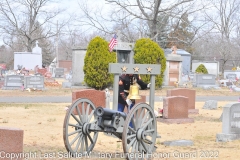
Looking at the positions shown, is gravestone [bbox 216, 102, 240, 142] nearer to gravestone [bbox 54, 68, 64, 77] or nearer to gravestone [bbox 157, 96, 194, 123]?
gravestone [bbox 157, 96, 194, 123]

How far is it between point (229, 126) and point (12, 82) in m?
18.1

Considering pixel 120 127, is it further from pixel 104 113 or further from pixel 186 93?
pixel 186 93

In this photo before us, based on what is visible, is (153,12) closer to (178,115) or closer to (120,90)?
(178,115)

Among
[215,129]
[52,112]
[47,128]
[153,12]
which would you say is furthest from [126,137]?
[153,12]

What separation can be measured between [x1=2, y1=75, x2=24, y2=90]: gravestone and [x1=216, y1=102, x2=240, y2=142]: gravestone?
17727mm

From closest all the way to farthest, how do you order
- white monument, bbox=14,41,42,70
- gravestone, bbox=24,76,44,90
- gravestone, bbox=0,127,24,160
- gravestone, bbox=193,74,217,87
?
gravestone, bbox=0,127,24,160 → gravestone, bbox=24,76,44,90 → gravestone, bbox=193,74,217,87 → white monument, bbox=14,41,42,70

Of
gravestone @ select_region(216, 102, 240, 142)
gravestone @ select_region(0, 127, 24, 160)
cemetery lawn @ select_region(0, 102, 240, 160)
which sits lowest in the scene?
cemetery lawn @ select_region(0, 102, 240, 160)

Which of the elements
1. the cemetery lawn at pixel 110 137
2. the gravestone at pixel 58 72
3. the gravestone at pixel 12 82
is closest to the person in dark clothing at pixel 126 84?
the cemetery lawn at pixel 110 137

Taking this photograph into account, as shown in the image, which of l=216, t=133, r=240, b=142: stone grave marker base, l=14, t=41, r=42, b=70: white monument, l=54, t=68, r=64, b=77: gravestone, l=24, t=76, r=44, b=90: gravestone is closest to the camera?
l=216, t=133, r=240, b=142: stone grave marker base

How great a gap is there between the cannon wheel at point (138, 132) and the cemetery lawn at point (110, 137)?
0.63m

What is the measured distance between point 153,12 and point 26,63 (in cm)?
1928

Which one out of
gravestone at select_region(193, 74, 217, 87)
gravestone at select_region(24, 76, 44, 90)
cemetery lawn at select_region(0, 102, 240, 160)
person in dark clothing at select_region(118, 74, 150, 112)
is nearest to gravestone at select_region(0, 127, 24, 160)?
cemetery lawn at select_region(0, 102, 240, 160)

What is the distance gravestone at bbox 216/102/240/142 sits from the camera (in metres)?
10.0

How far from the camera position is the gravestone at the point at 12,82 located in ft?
84.5
